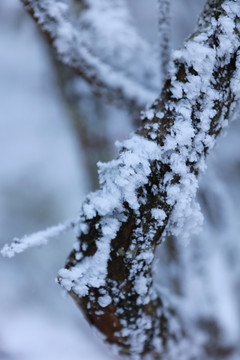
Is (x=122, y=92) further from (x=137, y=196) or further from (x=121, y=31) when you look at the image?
(x=137, y=196)

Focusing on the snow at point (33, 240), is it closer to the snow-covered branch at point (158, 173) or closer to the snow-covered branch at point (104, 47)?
the snow-covered branch at point (158, 173)

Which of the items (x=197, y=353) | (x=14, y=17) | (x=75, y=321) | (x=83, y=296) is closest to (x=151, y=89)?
(x=83, y=296)

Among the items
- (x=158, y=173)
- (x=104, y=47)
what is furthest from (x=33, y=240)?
(x=104, y=47)

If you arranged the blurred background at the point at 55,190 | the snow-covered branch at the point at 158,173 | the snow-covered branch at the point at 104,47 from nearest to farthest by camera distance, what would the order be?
the snow-covered branch at the point at 158,173 < the snow-covered branch at the point at 104,47 < the blurred background at the point at 55,190

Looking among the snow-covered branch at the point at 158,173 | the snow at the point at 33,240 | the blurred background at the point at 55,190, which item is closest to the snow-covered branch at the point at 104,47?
the blurred background at the point at 55,190

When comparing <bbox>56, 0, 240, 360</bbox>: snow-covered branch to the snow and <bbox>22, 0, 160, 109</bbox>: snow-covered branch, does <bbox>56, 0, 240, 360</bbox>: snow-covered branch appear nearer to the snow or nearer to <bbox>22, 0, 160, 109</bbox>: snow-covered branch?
the snow

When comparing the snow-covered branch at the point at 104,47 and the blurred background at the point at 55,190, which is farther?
the blurred background at the point at 55,190
